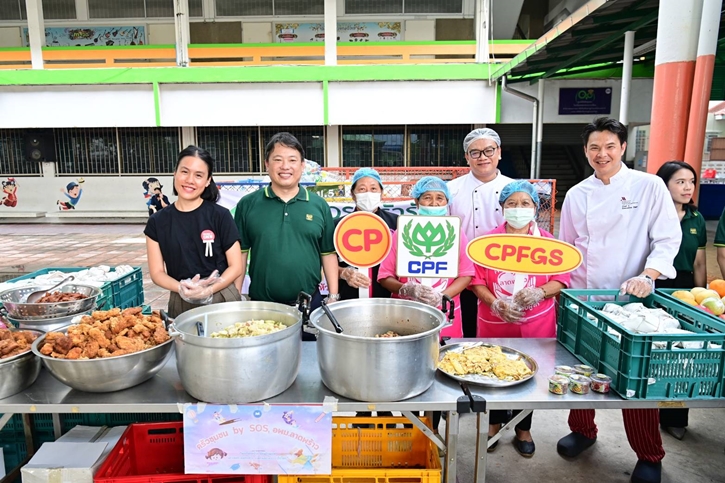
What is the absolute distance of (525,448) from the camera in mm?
2994

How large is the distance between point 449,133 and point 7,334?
1174cm

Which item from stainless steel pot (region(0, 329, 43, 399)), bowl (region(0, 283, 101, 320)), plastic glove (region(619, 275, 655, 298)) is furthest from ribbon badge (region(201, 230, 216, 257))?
plastic glove (region(619, 275, 655, 298))

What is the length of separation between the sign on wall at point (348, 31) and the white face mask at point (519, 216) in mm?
12642

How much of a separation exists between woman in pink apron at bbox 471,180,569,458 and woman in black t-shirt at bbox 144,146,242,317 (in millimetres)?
1404

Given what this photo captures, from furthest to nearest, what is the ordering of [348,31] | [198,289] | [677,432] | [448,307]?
1. [348,31]
2. [677,432]
3. [448,307]
4. [198,289]

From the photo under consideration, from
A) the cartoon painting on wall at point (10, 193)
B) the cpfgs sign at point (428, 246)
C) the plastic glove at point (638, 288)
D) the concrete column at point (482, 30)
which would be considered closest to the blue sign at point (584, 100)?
the concrete column at point (482, 30)

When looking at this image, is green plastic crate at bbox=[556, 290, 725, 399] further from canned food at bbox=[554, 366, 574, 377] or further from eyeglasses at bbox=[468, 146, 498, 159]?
eyeglasses at bbox=[468, 146, 498, 159]

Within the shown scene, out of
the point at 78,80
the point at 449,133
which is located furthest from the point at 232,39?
the point at 449,133

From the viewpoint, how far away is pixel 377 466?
2.34m

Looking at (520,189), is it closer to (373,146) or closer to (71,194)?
(373,146)

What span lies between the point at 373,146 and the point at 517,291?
10.6 m

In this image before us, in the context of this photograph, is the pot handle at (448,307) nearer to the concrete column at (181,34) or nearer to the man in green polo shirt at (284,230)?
the man in green polo shirt at (284,230)

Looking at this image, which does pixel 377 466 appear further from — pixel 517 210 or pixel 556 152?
pixel 556 152

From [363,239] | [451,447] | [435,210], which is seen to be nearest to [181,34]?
[435,210]
